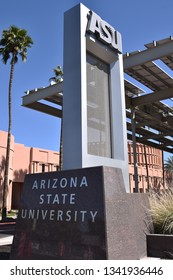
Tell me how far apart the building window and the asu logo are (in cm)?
54

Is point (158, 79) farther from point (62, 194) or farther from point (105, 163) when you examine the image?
point (62, 194)

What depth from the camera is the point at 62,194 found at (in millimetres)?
5109

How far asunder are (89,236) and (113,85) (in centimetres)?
437

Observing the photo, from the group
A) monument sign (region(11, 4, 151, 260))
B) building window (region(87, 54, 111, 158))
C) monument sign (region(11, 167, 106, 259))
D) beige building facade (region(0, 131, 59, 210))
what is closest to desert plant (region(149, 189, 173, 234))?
monument sign (region(11, 4, 151, 260))

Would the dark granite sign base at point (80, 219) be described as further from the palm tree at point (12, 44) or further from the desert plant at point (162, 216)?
the palm tree at point (12, 44)

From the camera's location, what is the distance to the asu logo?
263 inches

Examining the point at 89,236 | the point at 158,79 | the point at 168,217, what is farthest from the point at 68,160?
the point at 158,79

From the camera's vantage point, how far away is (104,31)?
7.15 meters

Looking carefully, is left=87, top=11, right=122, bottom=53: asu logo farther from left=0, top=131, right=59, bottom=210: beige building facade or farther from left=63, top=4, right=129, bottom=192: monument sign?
left=0, top=131, right=59, bottom=210: beige building facade

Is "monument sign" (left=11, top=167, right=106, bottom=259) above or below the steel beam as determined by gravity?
below

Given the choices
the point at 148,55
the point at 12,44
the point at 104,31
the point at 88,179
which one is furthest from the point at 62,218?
the point at 12,44

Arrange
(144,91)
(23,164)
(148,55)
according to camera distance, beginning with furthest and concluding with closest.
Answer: (23,164) < (144,91) < (148,55)

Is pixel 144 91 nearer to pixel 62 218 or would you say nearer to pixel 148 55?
pixel 148 55

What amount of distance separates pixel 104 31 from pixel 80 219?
4879mm
